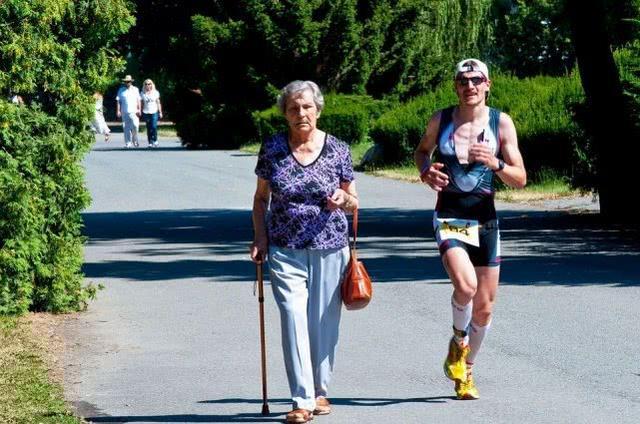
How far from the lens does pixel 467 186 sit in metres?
8.16

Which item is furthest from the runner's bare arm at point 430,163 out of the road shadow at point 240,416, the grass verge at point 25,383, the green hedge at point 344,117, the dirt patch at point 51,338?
the green hedge at point 344,117

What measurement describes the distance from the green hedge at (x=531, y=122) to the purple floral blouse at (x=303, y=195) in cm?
1324

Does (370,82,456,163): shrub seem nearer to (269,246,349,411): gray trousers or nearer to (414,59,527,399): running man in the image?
(414,59,527,399): running man

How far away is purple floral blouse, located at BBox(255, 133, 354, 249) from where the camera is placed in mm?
7734

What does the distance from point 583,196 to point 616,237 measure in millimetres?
5329

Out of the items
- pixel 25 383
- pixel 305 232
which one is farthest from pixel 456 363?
pixel 25 383

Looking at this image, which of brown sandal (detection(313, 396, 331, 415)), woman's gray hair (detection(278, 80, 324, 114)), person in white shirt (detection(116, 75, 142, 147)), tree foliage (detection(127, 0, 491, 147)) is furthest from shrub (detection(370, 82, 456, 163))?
woman's gray hair (detection(278, 80, 324, 114))

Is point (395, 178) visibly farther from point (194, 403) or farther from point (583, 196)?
point (194, 403)

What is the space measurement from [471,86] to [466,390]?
157 cm

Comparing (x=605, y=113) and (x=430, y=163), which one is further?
(x=605, y=113)

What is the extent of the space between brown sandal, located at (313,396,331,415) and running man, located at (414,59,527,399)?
0.73 metres

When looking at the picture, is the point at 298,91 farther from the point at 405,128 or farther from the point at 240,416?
the point at 405,128

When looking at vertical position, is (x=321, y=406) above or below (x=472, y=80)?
below

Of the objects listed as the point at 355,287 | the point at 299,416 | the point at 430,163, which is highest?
the point at 430,163
